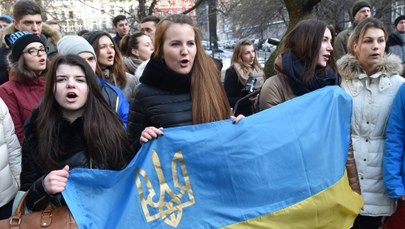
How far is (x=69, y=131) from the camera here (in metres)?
2.35

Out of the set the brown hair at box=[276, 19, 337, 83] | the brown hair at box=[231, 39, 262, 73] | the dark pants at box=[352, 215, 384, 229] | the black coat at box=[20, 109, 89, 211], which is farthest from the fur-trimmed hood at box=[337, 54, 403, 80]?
the brown hair at box=[231, 39, 262, 73]

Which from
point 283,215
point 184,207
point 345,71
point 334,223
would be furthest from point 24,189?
point 345,71

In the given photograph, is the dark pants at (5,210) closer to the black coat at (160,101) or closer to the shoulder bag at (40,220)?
the shoulder bag at (40,220)

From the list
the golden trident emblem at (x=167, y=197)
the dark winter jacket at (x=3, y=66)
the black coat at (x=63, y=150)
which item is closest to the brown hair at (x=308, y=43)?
the golden trident emblem at (x=167, y=197)

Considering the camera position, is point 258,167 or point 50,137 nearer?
point 50,137

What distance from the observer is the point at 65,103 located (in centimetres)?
237

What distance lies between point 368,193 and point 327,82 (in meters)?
0.93

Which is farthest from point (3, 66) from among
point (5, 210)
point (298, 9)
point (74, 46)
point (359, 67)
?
point (298, 9)

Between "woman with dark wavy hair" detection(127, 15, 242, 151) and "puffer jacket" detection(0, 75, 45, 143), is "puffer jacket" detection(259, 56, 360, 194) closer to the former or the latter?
"woman with dark wavy hair" detection(127, 15, 242, 151)

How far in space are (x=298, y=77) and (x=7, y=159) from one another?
1.97m

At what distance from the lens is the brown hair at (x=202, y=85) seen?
2.49m

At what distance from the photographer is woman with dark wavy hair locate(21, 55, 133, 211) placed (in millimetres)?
2262

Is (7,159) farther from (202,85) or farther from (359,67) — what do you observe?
(359,67)

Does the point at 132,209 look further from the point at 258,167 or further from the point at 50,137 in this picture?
the point at 258,167
